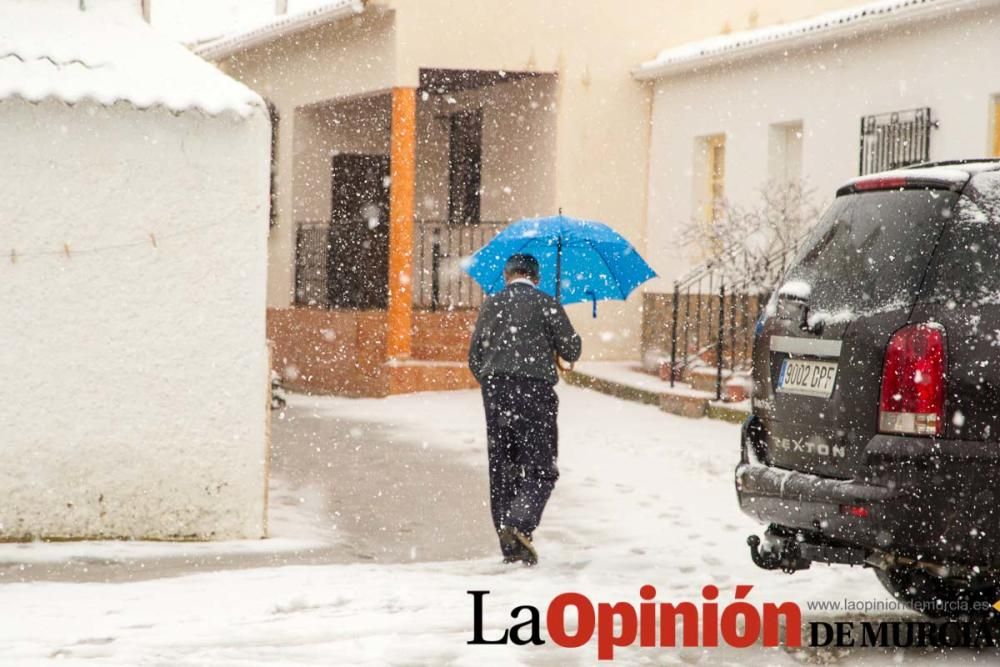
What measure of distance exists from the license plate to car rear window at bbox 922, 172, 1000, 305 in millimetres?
545

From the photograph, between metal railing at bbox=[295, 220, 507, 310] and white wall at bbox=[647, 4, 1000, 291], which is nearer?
white wall at bbox=[647, 4, 1000, 291]

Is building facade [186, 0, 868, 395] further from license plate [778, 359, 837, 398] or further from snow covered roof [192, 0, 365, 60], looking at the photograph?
license plate [778, 359, 837, 398]

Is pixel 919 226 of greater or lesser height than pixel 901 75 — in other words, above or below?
below

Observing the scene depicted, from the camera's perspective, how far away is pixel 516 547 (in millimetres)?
9023

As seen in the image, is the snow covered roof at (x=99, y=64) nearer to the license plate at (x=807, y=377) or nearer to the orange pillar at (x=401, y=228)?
the license plate at (x=807, y=377)

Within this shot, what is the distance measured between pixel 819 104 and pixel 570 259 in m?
A: 6.98

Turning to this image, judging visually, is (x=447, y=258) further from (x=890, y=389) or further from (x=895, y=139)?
(x=890, y=389)

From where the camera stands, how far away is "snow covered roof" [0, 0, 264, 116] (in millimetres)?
9188

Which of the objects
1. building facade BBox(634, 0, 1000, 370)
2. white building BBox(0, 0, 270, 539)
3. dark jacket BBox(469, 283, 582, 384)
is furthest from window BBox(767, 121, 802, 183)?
white building BBox(0, 0, 270, 539)

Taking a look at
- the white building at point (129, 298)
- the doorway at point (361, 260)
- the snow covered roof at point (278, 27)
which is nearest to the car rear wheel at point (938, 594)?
the white building at point (129, 298)

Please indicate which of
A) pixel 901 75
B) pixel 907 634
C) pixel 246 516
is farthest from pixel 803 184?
pixel 907 634

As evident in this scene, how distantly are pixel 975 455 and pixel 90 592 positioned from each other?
4.27 metres

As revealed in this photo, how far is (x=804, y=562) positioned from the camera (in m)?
6.75

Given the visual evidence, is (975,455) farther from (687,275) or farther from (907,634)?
(687,275)
